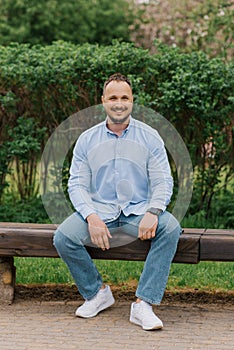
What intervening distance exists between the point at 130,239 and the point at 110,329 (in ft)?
1.99

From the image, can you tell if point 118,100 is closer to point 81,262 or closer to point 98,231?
point 98,231

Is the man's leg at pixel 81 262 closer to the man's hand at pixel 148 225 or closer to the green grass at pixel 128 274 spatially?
the man's hand at pixel 148 225

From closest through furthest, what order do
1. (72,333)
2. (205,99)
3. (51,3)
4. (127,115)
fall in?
(72,333) < (127,115) < (205,99) < (51,3)

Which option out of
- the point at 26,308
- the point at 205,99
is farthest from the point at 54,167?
the point at 26,308

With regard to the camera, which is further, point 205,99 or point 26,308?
point 205,99

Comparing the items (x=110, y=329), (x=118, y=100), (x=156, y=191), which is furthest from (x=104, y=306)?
(x=118, y=100)

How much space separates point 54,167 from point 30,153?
29cm

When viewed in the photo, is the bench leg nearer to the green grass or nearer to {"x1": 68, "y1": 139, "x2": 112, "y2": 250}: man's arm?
the green grass

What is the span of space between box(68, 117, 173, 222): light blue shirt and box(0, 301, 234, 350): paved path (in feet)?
2.31

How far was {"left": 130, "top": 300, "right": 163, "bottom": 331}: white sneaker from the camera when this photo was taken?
4.72 metres

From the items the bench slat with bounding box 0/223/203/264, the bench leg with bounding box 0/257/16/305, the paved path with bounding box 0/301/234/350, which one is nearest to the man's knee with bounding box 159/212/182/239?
the bench slat with bounding box 0/223/203/264

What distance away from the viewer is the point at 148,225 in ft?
15.8

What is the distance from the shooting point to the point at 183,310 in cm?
524

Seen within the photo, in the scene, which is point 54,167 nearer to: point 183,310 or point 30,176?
point 30,176
